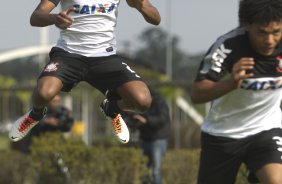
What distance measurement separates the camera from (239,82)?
572 centimetres

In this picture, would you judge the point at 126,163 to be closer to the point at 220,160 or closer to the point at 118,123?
the point at 118,123

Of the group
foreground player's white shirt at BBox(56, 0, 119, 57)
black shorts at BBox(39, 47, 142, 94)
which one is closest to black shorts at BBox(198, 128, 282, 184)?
black shorts at BBox(39, 47, 142, 94)

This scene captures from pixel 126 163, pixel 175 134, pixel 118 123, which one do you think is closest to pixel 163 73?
pixel 175 134

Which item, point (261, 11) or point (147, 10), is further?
point (147, 10)

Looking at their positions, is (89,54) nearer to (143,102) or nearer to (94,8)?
(94,8)

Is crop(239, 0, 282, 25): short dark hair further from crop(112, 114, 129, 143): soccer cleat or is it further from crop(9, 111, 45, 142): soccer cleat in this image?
crop(9, 111, 45, 142): soccer cleat

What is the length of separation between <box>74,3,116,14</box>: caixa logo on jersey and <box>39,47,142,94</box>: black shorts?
0.41 m

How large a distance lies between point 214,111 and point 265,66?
573 mm

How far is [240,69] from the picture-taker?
5707 millimetres

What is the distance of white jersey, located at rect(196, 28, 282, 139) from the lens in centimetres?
611

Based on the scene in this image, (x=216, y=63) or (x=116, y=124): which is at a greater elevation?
(x=216, y=63)

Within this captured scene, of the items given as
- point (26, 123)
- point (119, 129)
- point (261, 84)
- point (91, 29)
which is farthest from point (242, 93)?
point (26, 123)

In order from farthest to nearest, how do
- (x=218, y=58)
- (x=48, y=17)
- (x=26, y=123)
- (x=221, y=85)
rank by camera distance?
(x=26, y=123), (x=48, y=17), (x=218, y=58), (x=221, y=85)

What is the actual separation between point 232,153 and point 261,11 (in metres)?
1.17
